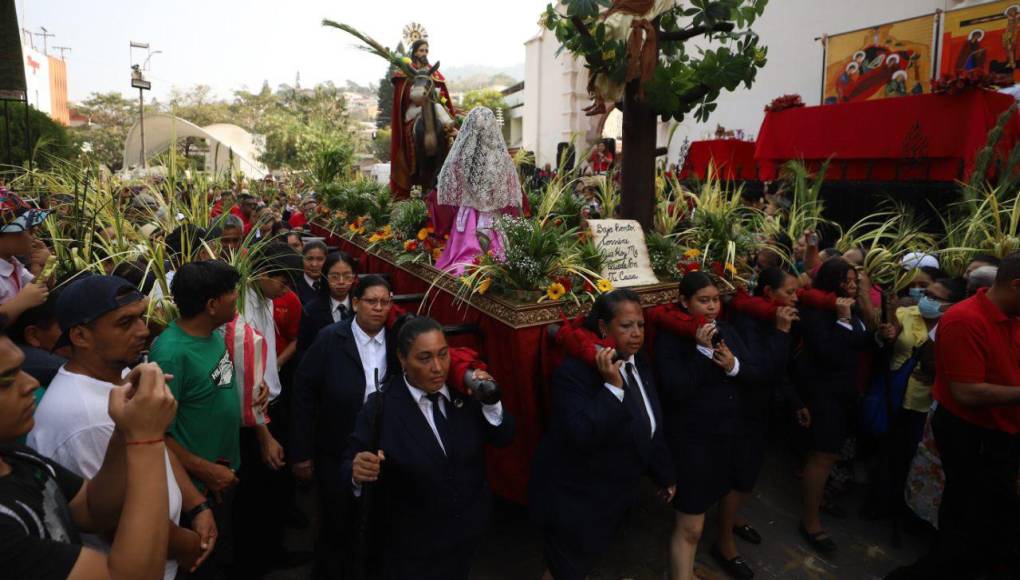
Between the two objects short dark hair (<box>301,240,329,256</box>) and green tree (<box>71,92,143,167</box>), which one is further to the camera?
green tree (<box>71,92,143,167</box>)

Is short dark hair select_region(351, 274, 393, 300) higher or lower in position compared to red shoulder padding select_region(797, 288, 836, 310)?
higher

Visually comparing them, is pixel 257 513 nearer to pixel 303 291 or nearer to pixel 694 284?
pixel 303 291

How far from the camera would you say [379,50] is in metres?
6.50

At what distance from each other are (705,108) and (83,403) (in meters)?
4.29

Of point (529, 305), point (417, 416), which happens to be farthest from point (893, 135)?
point (417, 416)

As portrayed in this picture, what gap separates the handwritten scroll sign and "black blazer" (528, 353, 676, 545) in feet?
4.46

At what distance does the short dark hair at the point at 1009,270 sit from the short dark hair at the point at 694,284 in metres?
1.34

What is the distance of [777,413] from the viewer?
4906mm

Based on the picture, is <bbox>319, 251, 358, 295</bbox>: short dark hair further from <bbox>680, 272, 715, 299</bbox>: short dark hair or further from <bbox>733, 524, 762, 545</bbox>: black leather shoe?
<bbox>733, 524, 762, 545</bbox>: black leather shoe

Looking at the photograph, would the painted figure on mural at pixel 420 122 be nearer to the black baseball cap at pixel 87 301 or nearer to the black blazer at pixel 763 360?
the black blazer at pixel 763 360

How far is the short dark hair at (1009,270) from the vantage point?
9.12 ft

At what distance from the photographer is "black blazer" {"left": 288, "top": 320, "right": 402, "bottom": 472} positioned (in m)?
2.97

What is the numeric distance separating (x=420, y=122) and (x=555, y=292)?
406cm

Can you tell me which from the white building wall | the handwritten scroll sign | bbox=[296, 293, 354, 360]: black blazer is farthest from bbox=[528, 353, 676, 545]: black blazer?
the white building wall
